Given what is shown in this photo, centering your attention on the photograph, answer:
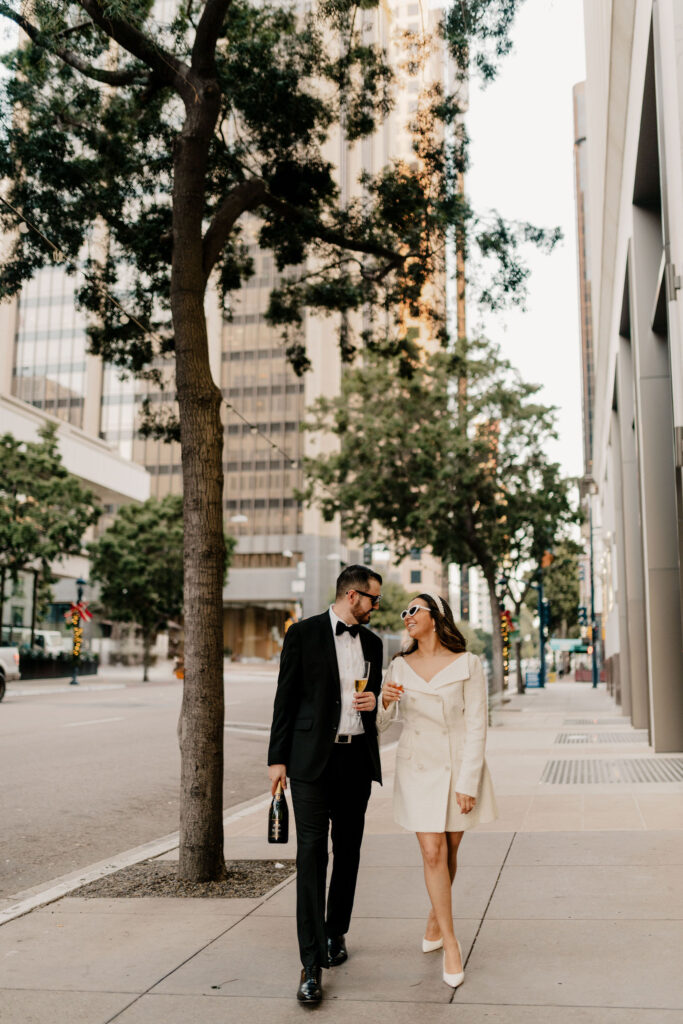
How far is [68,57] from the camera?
8930 millimetres

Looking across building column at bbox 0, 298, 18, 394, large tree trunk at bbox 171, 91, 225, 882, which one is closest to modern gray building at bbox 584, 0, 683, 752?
large tree trunk at bbox 171, 91, 225, 882

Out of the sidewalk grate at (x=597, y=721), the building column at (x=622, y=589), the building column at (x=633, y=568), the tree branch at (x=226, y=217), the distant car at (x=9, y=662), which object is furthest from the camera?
the distant car at (x=9, y=662)

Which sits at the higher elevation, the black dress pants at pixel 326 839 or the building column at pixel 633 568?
the building column at pixel 633 568

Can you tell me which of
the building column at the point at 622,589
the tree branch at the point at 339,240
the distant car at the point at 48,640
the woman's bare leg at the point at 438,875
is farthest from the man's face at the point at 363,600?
the distant car at the point at 48,640

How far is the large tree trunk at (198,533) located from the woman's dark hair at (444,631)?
262 centimetres

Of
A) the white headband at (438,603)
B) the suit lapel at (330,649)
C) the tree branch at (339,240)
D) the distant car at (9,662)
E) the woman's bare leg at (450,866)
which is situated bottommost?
the woman's bare leg at (450,866)

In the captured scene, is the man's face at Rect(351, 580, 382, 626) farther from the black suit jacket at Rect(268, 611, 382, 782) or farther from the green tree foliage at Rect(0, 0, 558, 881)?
the green tree foliage at Rect(0, 0, 558, 881)

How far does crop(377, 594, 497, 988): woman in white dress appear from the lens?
4.66 m

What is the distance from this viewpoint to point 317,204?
12.0 meters

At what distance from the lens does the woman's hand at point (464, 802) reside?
4.63 meters

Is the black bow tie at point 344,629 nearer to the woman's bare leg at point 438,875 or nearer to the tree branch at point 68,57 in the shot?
the woman's bare leg at point 438,875

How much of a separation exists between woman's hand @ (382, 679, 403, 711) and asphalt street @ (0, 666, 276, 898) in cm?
388

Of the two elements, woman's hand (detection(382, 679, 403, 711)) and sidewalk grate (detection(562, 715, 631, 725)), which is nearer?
woman's hand (detection(382, 679, 403, 711))

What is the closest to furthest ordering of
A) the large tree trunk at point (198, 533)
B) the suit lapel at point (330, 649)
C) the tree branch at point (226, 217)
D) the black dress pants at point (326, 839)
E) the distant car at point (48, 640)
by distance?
the black dress pants at point (326, 839) < the suit lapel at point (330, 649) < the large tree trunk at point (198, 533) < the tree branch at point (226, 217) < the distant car at point (48, 640)
